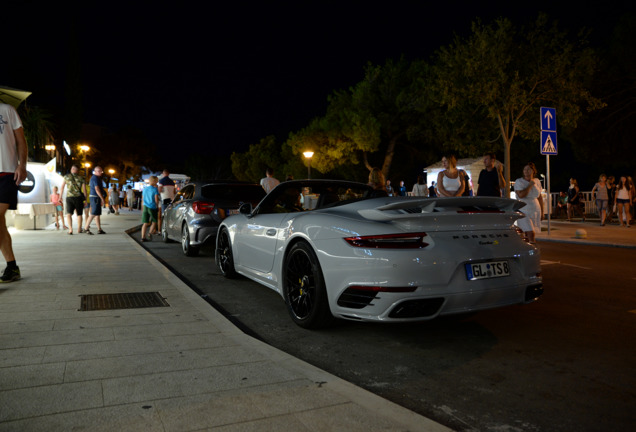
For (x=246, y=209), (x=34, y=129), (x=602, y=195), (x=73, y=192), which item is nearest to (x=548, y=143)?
(x=602, y=195)

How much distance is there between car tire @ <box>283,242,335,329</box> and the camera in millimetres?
4176

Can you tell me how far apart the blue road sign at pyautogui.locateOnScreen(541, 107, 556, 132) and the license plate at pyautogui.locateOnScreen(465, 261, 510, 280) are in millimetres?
10900

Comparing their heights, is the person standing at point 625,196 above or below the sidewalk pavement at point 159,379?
above

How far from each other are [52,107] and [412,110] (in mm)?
40985

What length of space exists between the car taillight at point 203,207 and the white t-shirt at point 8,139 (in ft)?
11.5

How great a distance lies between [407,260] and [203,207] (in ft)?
20.3

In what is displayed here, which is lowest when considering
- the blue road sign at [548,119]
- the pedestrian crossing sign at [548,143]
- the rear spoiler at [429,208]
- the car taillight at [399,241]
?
the car taillight at [399,241]

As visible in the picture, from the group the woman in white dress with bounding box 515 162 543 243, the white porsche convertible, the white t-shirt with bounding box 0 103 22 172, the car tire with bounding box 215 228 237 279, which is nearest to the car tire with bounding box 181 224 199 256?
the car tire with bounding box 215 228 237 279

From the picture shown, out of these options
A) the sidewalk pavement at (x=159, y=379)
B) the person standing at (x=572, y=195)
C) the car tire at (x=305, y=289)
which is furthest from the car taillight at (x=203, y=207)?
the person standing at (x=572, y=195)

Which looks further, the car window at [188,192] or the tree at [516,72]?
the tree at [516,72]

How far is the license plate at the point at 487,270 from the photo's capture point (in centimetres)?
370

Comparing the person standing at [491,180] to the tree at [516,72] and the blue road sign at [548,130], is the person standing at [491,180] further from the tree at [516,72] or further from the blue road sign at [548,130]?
the tree at [516,72]

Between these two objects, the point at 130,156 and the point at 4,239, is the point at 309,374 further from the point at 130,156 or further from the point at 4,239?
the point at 130,156

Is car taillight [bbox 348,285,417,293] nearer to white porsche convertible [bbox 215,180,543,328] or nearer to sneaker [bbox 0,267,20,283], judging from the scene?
white porsche convertible [bbox 215,180,543,328]
